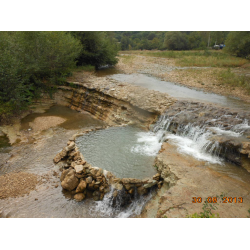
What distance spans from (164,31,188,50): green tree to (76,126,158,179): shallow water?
141 feet

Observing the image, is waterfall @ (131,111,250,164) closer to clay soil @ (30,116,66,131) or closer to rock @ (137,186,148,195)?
rock @ (137,186,148,195)

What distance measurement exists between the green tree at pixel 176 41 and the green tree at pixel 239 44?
1856cm

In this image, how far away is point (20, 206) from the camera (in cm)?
598

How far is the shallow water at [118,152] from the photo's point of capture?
6.92 m

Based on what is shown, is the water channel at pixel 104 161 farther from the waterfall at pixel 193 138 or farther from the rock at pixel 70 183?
the rock at pixel 70 183

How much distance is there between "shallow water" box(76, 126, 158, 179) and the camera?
6920 millimetres

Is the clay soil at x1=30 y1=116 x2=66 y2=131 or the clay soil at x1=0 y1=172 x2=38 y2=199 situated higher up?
the clay soil at x1=30 y1=116 x2=66 y2=131

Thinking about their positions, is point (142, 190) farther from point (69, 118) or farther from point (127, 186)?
point (69, 118)

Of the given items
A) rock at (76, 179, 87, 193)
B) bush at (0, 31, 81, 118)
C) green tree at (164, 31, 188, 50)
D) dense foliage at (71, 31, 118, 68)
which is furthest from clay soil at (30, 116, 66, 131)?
green tree at (164, 31, 188, 50)

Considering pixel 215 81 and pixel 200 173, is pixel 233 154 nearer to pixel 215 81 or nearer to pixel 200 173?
pixel 200 173

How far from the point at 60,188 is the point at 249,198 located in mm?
6186

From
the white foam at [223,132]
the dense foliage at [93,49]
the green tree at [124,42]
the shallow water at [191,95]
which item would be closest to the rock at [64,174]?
the white foam at [223,132]

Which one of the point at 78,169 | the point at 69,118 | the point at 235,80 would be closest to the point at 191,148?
the point at 78,169

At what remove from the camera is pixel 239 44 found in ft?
85.7
